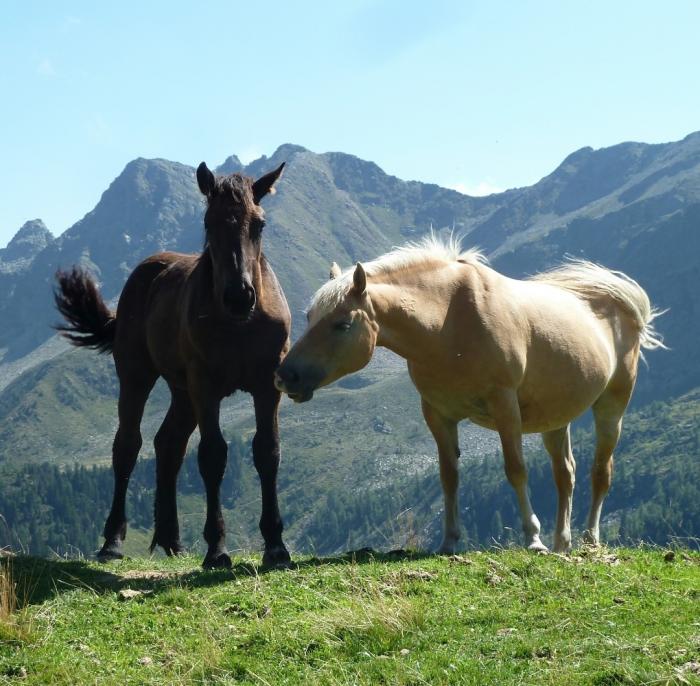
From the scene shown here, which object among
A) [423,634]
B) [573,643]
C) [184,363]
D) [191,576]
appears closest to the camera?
[573,643]

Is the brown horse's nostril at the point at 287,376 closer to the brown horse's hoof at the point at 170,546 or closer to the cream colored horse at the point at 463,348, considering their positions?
the cream colored horse at the point at 463,348

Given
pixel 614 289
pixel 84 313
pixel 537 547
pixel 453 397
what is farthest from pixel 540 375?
pixel 84 313

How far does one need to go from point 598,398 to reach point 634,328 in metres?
1.29

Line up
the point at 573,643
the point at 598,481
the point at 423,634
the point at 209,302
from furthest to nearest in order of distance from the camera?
1. the point at 598,481
2. the point at 209,302
3. the point at 423,634
4. the point at 573,643

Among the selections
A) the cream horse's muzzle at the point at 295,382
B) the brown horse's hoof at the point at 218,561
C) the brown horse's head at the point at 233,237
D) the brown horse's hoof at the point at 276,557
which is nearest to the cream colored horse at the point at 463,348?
the cream horse's muzzle at the point at 295,382

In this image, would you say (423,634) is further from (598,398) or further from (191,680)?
(598,398)

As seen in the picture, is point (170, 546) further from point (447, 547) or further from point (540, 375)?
point (540, 375)

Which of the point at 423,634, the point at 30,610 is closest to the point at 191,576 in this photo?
the point at 30,610

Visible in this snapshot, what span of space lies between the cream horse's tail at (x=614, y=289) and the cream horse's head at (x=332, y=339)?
15.6ft

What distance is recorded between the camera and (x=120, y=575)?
489 inches

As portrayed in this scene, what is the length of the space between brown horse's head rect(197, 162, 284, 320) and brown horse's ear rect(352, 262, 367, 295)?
3.89ft

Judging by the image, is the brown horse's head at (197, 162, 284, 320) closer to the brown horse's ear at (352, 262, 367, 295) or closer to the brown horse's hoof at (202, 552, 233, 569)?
the brown horse's ear at (352, 262, 367, 295)

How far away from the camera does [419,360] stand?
12367mm

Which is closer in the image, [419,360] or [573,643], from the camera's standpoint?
[573,643]
